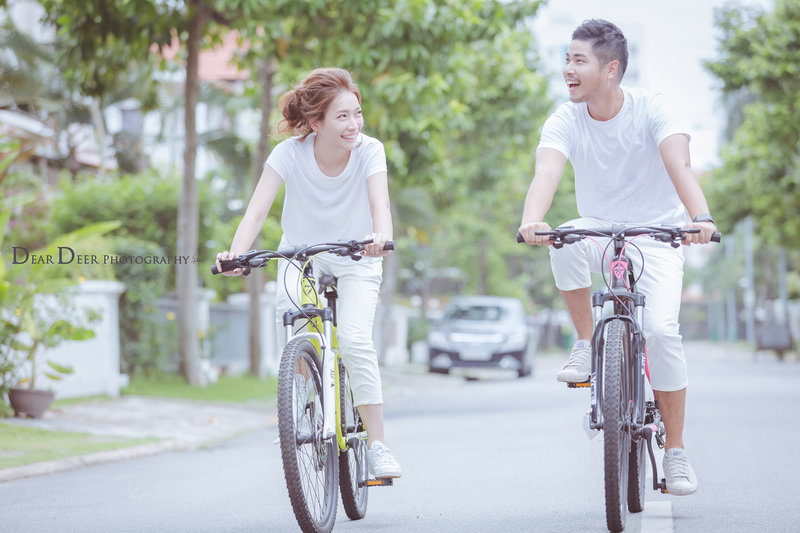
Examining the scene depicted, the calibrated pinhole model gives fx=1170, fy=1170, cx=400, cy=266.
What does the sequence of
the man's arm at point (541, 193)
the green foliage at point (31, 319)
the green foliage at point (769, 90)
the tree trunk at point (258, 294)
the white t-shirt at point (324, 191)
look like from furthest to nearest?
the green foliage at point (769, 90), the tree trunk at point (258, 294), the green foliage at point (31, 319), the white t-shirt at point (324, 191), the man's arm at point (541, 193)

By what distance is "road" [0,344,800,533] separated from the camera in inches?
204

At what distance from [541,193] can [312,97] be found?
105 cm

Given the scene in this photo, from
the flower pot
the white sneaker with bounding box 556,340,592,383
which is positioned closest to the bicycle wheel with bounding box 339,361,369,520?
the white sneaker with bounding box 556,340,592,383

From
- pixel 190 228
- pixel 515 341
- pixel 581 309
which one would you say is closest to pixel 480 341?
pixel 515 341

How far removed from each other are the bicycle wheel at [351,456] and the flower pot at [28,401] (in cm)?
596

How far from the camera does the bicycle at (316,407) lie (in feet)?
14.1

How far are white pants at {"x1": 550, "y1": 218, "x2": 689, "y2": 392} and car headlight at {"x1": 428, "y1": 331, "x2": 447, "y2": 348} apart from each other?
17.2m

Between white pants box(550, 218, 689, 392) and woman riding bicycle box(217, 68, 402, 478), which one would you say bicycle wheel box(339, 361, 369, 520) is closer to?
woman riding bicycle box(217, 68, 402, 478)

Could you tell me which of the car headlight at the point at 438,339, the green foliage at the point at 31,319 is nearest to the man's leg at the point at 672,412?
the green foliage at the point at 31,319

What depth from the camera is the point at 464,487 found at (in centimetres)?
641

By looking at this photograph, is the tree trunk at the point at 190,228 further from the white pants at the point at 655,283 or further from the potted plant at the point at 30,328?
the white pants at the point at 655,283

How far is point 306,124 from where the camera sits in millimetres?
5027

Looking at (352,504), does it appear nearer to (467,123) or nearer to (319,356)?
(319,356)

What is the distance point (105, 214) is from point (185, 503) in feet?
36.7
